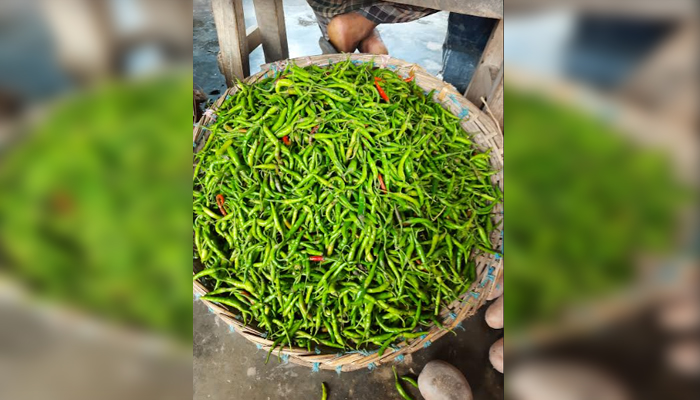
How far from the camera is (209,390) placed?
2.89 metres

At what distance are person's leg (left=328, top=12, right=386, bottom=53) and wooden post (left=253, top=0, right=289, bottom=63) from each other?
1.70 feet

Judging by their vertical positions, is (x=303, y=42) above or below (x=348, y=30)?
below
